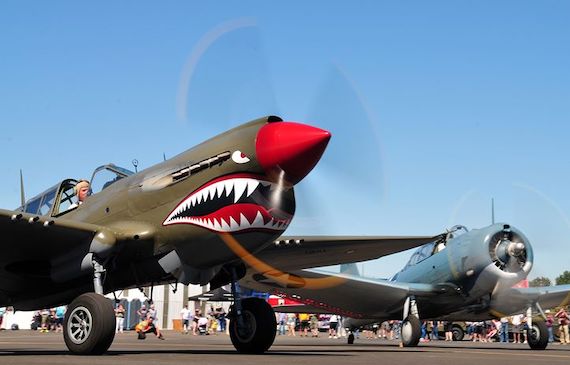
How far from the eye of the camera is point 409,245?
42.5ft

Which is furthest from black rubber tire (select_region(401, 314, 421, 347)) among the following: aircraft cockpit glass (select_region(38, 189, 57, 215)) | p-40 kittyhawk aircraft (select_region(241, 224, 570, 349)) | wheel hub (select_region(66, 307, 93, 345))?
wheel hub (select_region(66, 307, 93, 345))

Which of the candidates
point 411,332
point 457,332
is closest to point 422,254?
point 411,332

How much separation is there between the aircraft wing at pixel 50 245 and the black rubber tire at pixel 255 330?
205 cm

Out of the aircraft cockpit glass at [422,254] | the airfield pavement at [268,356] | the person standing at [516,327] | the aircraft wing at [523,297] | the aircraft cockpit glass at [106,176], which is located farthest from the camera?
the person standing at [516,327]

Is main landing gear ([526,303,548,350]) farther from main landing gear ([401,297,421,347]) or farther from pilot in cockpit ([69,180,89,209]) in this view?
pilot in cockpit ([69,180,89,209])

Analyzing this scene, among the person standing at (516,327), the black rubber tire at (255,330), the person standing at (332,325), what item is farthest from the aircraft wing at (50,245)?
the person standing at (332,325)

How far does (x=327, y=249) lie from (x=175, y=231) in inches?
126

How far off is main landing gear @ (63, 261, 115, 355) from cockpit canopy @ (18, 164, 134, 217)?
2747mm

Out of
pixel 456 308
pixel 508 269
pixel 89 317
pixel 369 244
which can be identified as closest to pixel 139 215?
pixel 89 317

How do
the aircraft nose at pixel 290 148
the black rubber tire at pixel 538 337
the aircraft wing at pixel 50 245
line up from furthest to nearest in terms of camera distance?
1. the black rubber tire at pixel 538 337
2. the aircraft wing at pixel 50 245
3. the aircraft nose at pixel 290 148

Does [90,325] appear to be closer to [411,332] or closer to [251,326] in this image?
[251,326]

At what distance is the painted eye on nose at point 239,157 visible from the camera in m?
9.54

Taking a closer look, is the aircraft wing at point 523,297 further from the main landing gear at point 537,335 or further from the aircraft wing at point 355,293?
the aircraft wing at point 355,293

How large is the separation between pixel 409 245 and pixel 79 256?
592 cm
